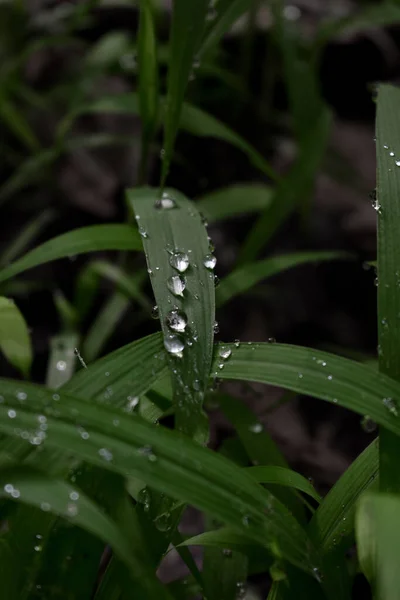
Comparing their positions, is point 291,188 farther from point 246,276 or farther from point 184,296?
point 184,296

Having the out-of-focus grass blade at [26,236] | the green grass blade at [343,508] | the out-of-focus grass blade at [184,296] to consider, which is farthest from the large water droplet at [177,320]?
the out-of-focus grass blade at [26,236]

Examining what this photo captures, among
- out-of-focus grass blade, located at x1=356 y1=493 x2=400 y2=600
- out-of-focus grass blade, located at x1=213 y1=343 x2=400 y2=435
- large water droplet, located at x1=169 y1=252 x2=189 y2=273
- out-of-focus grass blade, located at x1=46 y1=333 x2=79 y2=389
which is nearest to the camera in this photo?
out-of-focus grass blade, located at x1=356 y1=493 x2=400 y2=600

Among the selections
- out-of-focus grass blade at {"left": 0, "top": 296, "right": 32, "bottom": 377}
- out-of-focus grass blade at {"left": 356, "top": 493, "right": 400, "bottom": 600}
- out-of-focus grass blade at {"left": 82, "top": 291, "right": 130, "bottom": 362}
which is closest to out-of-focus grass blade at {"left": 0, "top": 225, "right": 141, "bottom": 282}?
out-of-focus grass blade at {"left": 0, "top": 296, "right": 32, "bottom": 377}

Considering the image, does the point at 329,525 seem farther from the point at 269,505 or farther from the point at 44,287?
the point at 44,287

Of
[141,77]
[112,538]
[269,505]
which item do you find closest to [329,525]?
[269,505]

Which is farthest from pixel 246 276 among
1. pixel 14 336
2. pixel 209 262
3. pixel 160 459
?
pixel 160 459

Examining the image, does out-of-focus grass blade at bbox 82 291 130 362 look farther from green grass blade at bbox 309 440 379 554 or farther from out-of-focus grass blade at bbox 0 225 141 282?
green grass blade at bbox 309 440 379 554
